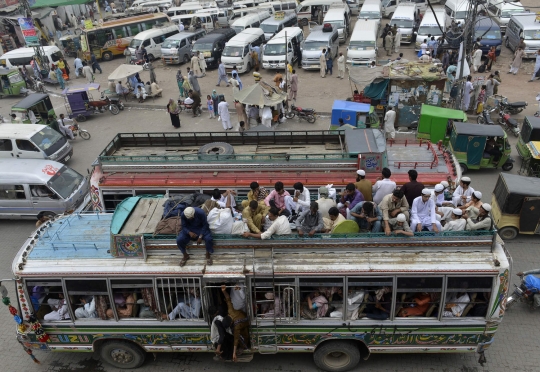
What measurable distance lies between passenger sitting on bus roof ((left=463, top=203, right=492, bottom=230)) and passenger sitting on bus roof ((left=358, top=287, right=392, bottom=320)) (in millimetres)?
1634

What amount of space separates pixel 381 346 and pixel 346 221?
2.10m

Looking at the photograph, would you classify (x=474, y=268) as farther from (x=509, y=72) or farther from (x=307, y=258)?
(x=509, y=72)

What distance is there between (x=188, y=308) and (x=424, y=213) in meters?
4.04

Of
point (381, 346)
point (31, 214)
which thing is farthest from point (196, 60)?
point (381, 346)

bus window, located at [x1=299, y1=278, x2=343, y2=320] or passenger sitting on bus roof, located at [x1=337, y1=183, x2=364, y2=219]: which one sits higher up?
passenger sitting on bus roof, located at [x1=337, y1=183, x2=364, y2=219]

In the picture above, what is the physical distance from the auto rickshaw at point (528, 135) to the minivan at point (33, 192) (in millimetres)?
12884

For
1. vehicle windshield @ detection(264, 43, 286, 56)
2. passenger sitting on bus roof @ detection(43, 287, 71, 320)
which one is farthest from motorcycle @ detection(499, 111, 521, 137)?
passenger sitting on bus roof @ detection(43, 287, 71, 320)

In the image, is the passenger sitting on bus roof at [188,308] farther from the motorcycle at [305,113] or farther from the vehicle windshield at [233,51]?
the vehicle windshield at [233,51]

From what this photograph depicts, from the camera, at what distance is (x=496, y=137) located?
13086 mm

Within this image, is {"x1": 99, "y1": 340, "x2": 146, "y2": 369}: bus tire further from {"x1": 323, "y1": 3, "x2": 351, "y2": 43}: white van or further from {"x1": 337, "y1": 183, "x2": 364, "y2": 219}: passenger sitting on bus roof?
{"x1": 323, "y1": 3, "x2": 351, "y2": 43}: white van

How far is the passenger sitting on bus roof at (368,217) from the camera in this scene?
281 inches

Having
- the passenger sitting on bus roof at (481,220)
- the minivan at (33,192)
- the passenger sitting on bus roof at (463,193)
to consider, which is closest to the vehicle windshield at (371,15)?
the minivan at (33,192)

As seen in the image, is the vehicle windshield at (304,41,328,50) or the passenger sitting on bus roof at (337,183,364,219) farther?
the vehicle windshield at (304,41,328,50)

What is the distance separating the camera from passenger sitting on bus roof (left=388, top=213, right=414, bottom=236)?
262 inches
